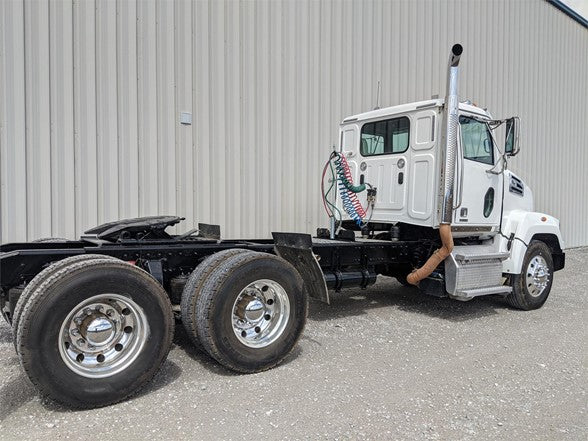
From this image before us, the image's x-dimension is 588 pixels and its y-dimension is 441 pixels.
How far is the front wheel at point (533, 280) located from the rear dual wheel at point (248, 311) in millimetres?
3639

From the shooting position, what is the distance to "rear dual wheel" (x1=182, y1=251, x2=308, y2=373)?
3.76 m

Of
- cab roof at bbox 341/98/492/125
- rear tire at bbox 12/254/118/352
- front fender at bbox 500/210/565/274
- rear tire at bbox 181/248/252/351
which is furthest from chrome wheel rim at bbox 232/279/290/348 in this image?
front fender at bbox 500/210/565/274

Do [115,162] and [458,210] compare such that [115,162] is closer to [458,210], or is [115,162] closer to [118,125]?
[118,125]

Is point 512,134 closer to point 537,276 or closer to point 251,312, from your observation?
point 537,276

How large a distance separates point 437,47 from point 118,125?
295 inches

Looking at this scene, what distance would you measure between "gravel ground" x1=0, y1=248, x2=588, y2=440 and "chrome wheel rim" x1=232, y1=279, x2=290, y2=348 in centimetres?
31

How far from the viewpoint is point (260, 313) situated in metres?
4.09

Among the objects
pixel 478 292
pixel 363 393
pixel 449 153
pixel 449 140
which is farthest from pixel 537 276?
pixel 363 393

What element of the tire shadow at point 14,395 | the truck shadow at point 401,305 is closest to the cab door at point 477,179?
the truck shadow at point 401,305

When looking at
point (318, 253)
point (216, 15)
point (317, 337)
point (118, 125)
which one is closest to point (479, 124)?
point (318, 253)

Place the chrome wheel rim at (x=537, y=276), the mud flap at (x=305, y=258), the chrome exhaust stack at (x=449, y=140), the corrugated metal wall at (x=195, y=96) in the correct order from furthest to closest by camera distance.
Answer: the chrome wheel rim at (x=537, y=276)
the corrugated metal wall at (x=195, y=96)
the chrome exhaust stack at (x=449, y=140)
the mud flap at (x=305, y=258)

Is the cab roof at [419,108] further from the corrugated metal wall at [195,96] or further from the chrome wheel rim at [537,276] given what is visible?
the corrugated metal wall at [195,96]

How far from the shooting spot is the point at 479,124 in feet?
20.1

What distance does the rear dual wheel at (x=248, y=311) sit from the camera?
3.76 meters
